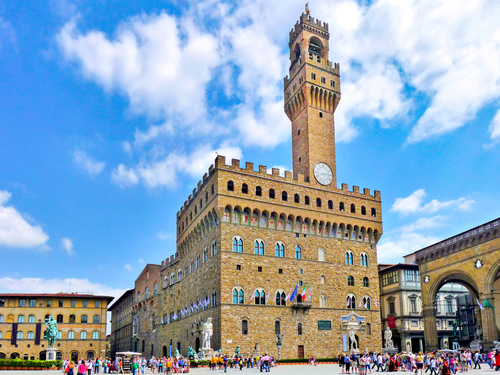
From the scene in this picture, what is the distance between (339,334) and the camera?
52.4 meters

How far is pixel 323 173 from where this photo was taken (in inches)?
2253

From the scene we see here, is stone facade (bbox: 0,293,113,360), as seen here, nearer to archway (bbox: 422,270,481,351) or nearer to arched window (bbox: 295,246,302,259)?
arched window (bbox: 295,246,302,259)

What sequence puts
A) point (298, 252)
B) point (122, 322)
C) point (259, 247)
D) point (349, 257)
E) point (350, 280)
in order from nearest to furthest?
point (259, 247)
point (298, 252)
point (350, 280)
point (349, 257)
point (122, 322)

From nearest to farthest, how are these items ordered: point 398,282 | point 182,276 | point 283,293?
point 283,293 → point 182,276 → point 398,282

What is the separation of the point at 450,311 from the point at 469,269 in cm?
2420

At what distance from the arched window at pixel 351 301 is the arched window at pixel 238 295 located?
13246 mm

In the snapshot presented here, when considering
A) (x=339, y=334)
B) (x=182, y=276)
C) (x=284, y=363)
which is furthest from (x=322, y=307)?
Answer: (x=182, y=276)

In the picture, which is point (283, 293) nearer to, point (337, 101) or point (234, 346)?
point (234, 346)

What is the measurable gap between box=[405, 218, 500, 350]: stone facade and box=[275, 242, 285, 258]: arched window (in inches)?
711

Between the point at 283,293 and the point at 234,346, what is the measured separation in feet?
25.4

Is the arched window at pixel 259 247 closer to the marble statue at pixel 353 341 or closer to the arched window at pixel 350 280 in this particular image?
the arched window at pixel 350 280

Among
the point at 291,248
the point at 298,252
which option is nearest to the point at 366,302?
the point at 298,252

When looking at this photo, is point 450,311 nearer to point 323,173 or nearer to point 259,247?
point 323,173

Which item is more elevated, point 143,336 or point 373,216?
point 373,216
